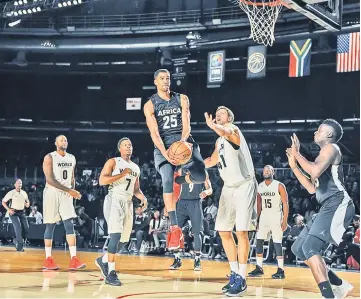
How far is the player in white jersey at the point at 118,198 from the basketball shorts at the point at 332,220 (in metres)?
2.47

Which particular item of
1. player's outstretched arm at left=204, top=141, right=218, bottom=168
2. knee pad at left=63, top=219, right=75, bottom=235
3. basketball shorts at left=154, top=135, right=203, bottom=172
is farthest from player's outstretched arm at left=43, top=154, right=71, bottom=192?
player's outstretched arm at left=204, top=141, right=218, bottom=168

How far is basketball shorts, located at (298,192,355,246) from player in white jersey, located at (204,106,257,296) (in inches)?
37.9

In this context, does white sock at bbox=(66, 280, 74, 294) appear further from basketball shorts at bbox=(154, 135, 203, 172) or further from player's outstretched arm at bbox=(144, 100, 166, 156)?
player's outstretched arm at bbox=(144, 100, 166, 156)

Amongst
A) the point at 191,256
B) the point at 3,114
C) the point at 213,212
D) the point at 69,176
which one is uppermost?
the point at 3,114

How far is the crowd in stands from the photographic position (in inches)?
470

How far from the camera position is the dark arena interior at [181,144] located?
20.9 feet

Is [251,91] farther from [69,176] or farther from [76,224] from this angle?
[69,176]

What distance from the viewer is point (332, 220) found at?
5289 mm

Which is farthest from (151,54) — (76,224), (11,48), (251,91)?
(76,224)

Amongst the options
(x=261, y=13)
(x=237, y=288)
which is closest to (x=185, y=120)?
(x=237, y=288)

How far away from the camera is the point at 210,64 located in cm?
1900

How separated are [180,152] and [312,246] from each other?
2.08 m

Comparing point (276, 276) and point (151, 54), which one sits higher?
point (151, 54)

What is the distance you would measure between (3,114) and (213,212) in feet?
39.5
